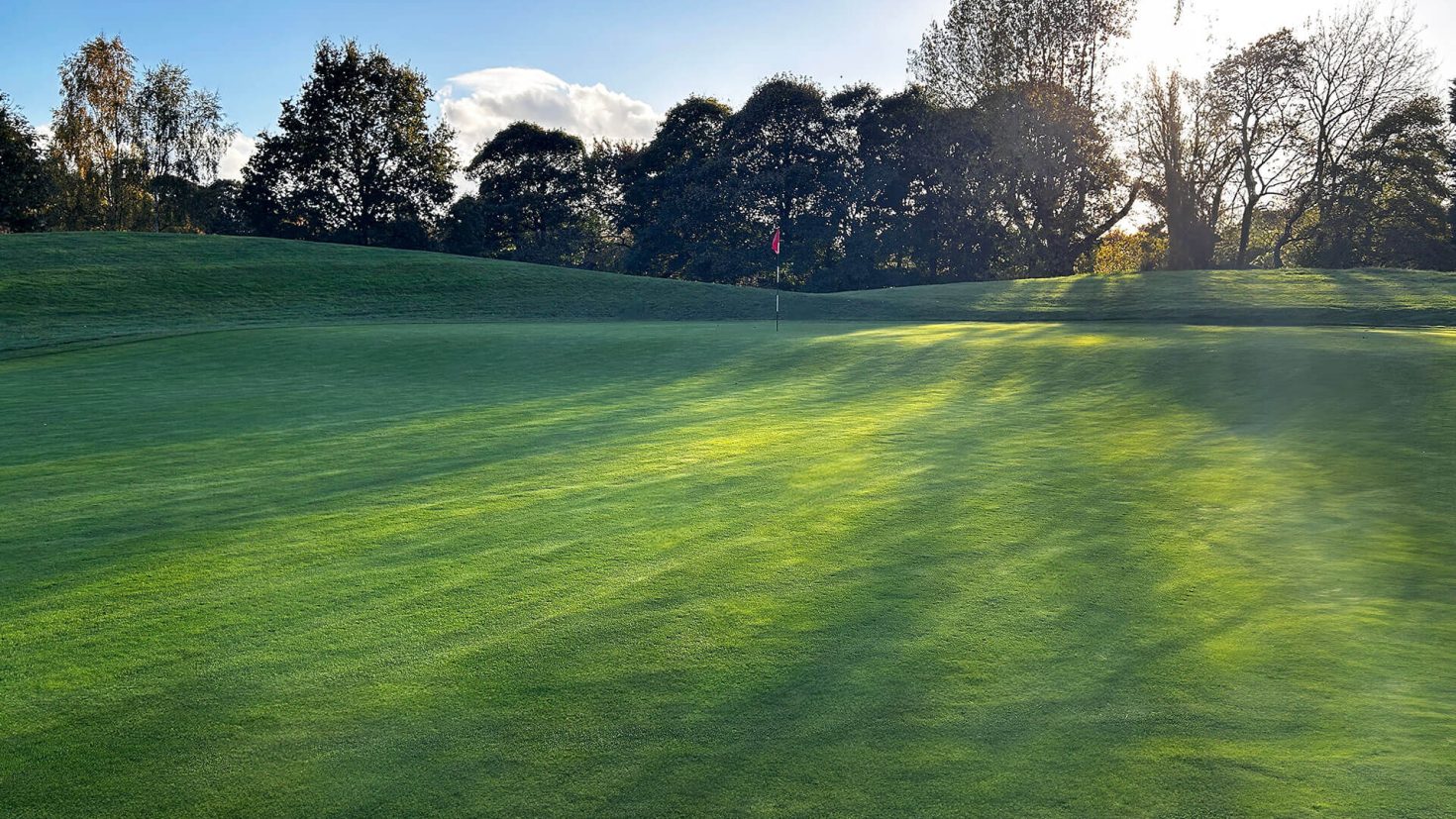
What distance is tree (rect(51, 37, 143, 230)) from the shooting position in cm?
4972

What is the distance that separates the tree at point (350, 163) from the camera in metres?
52.4

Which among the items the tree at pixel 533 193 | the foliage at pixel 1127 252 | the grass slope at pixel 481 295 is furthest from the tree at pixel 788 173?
the grass slope at pixel 481 295

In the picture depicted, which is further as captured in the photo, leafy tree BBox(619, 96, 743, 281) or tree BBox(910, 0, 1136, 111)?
leafy tree BBox(619, 96, 743, 281)

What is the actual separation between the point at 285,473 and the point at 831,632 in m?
5.31

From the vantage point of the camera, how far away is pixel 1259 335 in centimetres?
1739

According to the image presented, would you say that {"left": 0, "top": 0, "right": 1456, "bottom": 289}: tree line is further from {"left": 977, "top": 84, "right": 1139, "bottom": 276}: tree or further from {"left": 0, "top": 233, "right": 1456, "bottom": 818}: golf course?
{"left": 0, "top": 233, "right": 1456, "bottom": 818}: golf course

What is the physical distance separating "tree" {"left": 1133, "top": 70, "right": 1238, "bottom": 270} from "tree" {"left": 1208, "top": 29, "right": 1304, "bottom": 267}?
65cm

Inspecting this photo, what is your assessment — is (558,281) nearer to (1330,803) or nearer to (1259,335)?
(1259,335)

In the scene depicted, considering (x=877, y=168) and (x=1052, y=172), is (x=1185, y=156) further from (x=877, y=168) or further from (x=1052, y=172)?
(x=877, y=168)

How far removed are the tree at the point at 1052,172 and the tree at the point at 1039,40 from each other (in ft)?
2.90

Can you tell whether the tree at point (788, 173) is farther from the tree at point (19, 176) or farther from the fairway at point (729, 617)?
the fairway at point (729, 617)

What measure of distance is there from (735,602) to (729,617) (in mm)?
196

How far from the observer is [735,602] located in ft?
15.6

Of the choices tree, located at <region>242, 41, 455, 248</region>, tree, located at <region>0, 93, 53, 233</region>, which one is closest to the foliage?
tree, located at <region>242, 41, 455, 248</region>
